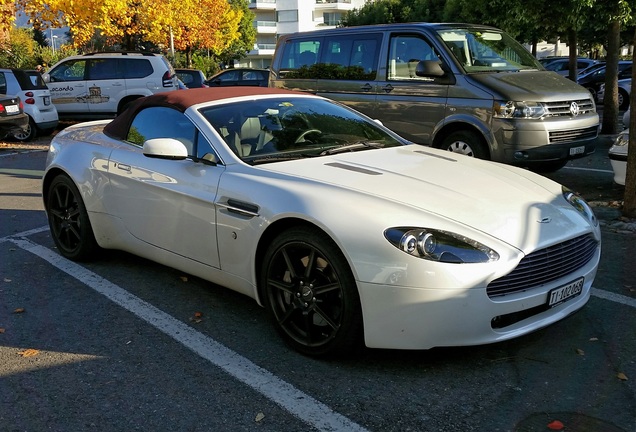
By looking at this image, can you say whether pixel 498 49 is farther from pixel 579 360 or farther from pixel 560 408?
pixel 560 408

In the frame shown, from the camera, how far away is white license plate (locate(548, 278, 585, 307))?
3480 mm

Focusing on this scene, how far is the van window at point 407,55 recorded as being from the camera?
328 inches

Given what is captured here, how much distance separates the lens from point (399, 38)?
Answer: 8586mm

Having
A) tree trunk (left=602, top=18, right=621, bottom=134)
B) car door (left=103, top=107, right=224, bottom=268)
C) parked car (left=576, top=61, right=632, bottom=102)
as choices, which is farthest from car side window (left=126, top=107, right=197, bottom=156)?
parked car (left=576, top=61, right=632, bottom=102)

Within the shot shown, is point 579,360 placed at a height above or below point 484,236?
below

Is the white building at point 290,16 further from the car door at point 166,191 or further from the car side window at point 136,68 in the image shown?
the car door at point 166,191

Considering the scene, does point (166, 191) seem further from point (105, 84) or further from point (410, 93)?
point (105, 84)

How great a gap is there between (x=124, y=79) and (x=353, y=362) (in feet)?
47.8

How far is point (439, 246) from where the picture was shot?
326 cm

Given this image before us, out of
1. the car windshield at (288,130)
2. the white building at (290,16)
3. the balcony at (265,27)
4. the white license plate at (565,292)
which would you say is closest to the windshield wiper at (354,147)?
the car windshield at (288,130)

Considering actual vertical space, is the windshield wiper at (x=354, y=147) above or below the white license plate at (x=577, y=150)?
above

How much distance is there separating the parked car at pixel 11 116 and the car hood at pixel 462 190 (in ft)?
38.8

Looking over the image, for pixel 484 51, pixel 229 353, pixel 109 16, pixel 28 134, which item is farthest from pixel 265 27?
pixel 229 353

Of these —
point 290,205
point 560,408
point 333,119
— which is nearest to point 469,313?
point 560,408
